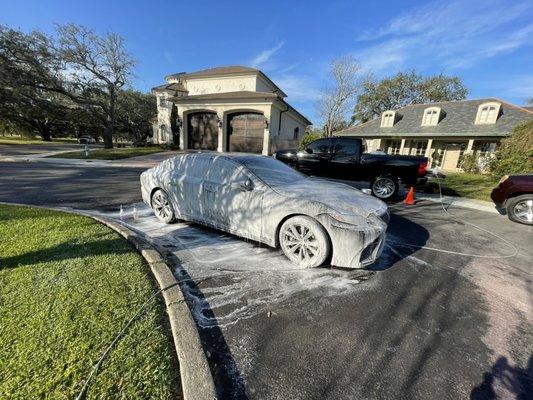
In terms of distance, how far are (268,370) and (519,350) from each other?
2.31 metres

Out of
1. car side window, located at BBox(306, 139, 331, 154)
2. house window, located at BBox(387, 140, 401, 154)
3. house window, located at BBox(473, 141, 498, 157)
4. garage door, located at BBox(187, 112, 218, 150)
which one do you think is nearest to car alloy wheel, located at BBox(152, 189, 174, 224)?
car side window, located at BBox(306, 139, 331, 154)

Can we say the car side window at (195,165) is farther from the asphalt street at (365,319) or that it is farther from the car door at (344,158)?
the car door at (344,158)

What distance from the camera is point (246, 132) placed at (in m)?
20.4

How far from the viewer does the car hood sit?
3.50 metres

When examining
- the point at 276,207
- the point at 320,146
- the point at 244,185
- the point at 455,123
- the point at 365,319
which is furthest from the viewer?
the point at 455,123

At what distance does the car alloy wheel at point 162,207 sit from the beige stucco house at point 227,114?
14.7 m

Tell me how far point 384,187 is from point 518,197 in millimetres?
3211

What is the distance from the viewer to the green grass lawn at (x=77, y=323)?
1696 millimetres

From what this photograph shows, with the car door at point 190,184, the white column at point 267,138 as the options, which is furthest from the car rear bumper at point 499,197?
the white column at point 267,138

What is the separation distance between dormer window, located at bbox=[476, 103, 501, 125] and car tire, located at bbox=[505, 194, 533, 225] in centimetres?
1988

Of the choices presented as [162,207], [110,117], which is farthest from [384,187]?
[110,117]

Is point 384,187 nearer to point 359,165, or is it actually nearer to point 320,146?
point 359,165

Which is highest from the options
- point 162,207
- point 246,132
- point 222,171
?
point 246,132

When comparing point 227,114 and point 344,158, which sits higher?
point 227,114
